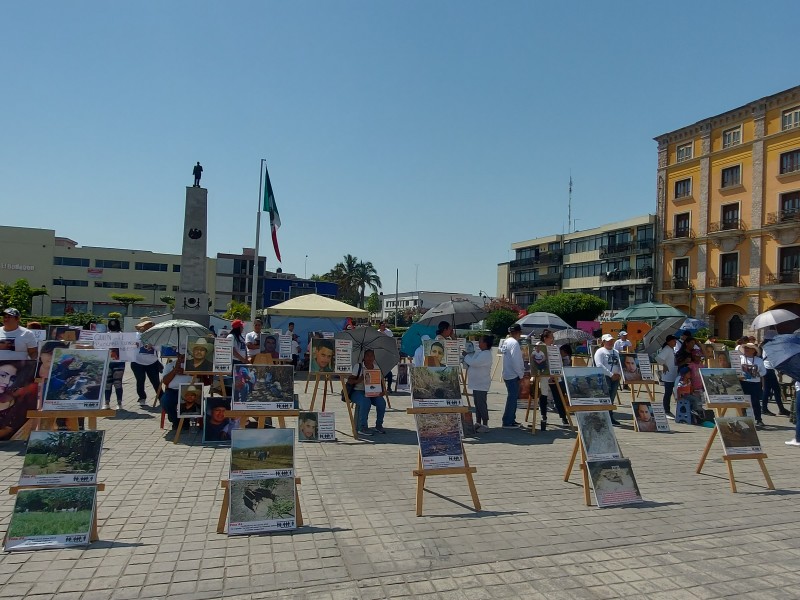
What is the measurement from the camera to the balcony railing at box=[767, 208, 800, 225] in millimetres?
38312

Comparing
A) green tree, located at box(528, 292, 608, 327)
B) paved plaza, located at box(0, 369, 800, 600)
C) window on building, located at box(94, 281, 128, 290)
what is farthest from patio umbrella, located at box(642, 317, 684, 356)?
window on building, located at box(94, 281, 128, 290)

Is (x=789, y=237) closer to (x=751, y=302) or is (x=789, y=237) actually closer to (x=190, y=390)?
(x=751, y=302)

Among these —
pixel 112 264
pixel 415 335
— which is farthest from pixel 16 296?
pixel 112 264

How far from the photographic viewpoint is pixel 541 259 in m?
69.3

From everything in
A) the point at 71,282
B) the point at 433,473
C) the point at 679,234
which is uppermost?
the point at 679,234

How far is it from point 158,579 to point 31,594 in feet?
2.61

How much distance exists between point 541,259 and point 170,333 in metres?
61.4

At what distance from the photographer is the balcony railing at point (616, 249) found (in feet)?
178

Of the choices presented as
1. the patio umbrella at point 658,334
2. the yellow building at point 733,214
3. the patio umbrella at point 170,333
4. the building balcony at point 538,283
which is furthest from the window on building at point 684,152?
the patio umbrella at point 170,333

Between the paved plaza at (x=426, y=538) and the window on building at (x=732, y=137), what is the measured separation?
1590 inches

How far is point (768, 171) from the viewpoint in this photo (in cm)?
4006

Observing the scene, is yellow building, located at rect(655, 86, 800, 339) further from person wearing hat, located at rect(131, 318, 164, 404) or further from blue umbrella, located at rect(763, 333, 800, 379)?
person wearing hat, located at rect(131, 318, 164, 404)

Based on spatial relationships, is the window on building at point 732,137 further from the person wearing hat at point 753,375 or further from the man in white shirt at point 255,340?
the man in white shirt at point 255,340

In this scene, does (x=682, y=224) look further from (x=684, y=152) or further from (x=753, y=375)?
(x=753, y=375)
